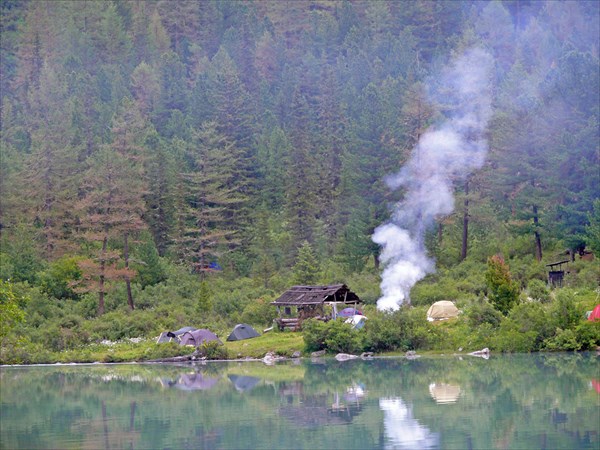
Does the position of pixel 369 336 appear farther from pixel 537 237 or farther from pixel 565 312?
pixel 537 237

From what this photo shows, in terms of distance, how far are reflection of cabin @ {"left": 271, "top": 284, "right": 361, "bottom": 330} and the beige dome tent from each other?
4.96 metres

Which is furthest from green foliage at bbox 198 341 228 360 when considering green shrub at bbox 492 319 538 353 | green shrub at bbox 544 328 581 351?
green shrub at bbox 544 328 581 351

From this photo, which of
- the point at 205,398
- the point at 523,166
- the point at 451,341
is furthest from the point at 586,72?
the point at 205,398

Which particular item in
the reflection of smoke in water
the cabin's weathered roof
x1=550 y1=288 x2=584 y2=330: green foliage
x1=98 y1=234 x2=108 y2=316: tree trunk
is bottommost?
the reflection of smoke in water

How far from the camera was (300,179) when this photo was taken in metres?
85.2

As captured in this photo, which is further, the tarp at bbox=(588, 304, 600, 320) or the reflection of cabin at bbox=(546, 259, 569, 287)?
the reflection of cabin at bbox=(546, 259, 569, 287)

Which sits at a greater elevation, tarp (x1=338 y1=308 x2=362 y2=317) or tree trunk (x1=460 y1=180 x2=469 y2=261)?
tree trunk (x1=460 y1=180 x2=469 y2=261)

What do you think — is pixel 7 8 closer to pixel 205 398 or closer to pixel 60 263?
pixel 60 263

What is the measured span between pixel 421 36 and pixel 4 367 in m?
85.0

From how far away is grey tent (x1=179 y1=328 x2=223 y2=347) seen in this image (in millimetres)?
59156

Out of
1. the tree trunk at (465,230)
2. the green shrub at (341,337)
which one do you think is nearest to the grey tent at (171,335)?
the green shrub at (341,337)

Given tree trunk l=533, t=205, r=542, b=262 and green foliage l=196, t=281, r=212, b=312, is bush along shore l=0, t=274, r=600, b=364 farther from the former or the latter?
tree trunk l=533, t=205, r=542, b=262

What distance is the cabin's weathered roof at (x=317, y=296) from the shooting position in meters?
60.8

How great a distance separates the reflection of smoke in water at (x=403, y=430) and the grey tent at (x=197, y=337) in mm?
25109
